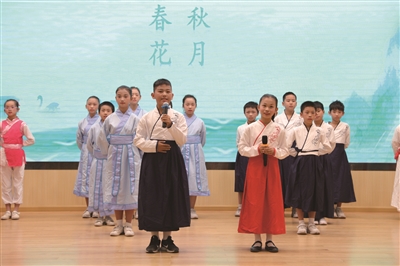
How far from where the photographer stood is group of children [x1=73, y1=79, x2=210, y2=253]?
4.68m

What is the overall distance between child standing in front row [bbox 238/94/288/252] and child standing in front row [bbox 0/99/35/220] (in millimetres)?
3446

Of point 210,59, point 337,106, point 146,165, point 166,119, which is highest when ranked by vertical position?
point 210,59

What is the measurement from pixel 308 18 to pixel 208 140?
2.07 m

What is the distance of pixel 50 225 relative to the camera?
6617 millimetres

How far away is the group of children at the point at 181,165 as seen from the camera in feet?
15.4

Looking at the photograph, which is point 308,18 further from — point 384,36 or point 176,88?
point 176,88

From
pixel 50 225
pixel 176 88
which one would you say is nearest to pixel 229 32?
pixel 176 88

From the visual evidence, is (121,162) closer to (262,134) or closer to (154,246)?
(154,246)

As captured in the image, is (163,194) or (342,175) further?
(342,175)

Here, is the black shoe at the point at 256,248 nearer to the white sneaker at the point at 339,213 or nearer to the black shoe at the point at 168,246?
the black shoe at the point at 168,246

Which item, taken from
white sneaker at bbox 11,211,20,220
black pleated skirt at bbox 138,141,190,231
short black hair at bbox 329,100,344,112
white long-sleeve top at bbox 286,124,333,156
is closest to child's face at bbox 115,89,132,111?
black pleated skirt at bbox 138,141,190,231

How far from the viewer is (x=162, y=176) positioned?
15.4 feet

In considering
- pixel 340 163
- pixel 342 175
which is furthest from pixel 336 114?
pixel 342 175

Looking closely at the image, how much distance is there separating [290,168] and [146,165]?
2245mm
